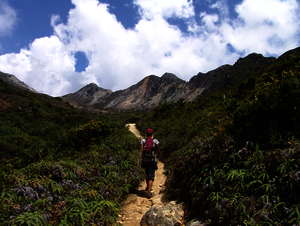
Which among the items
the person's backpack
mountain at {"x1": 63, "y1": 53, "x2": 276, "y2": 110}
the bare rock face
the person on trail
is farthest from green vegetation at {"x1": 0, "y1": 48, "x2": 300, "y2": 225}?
mountain at {"x1": 63, "y1": 53, "x2": 276, "y2": 110}

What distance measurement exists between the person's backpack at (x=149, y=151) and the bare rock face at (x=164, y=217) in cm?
193

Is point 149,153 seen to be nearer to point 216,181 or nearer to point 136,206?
point 136,206

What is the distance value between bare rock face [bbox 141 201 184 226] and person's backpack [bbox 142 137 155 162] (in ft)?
6.33

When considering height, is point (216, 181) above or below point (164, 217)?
above

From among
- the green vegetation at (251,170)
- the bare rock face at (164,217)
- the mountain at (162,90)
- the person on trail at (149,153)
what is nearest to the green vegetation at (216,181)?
the green vegetation at (251,170)

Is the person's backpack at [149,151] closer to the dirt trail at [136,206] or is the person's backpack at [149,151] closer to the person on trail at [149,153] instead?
the person on trail at [149,153]

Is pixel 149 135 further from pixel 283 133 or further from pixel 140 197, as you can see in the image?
pixel 283 133

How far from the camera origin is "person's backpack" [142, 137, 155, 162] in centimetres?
807

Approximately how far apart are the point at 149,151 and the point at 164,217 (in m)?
2.48

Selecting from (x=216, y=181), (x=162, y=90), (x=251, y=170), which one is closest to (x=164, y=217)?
(x=216, y=181)

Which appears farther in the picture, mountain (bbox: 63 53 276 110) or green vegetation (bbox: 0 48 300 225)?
mountain (bbox: 63 53 276 110)

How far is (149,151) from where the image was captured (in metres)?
8.10

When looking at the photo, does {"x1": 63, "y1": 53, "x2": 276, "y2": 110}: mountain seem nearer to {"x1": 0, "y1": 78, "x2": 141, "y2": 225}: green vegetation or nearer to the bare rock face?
{"x1": 0, "y1": 78, "x2": 141, "y2": 225}: green vegetation

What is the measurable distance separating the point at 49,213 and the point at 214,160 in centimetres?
411
